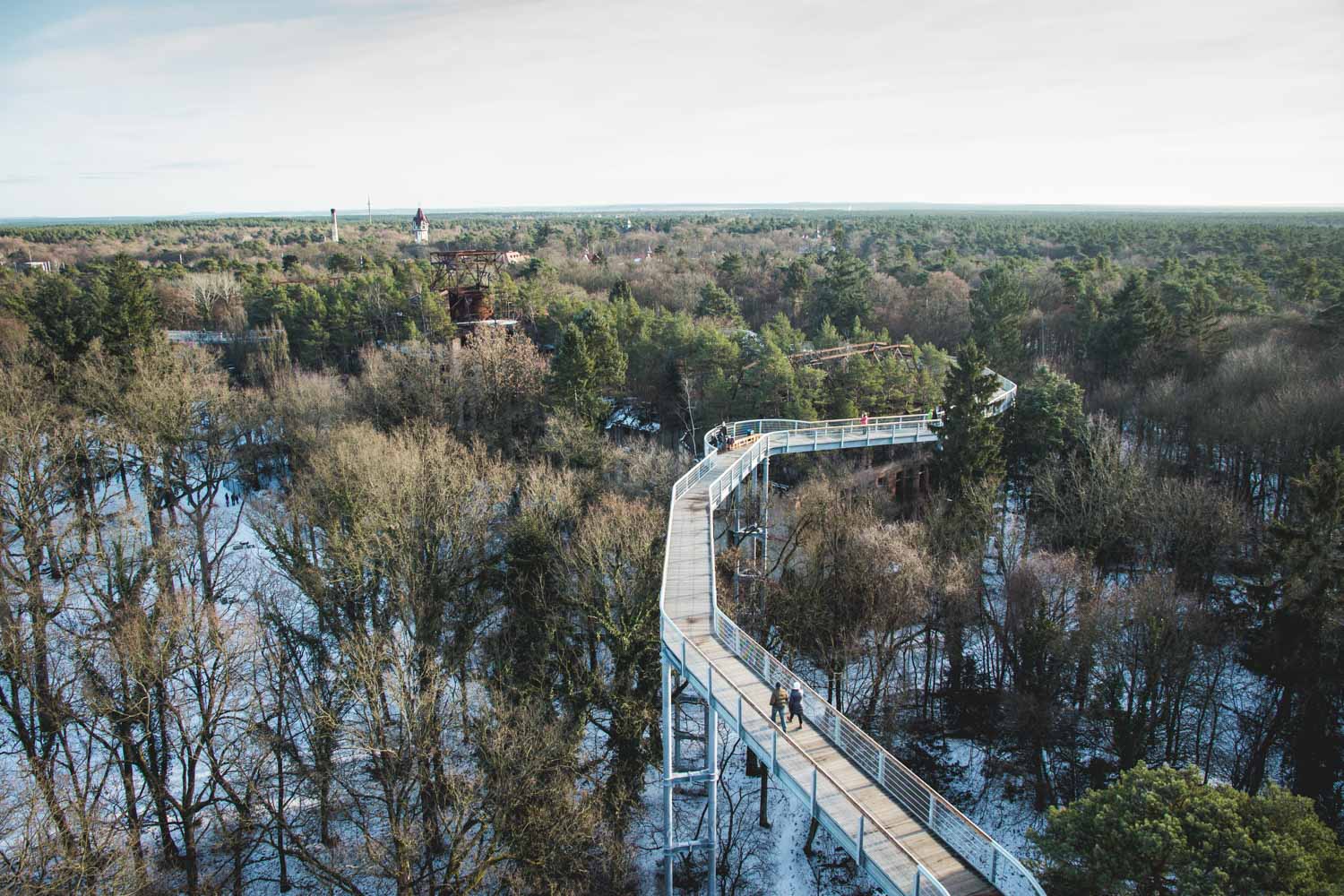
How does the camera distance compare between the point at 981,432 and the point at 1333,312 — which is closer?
the point at 981,432

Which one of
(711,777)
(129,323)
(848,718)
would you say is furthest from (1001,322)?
(129,323)

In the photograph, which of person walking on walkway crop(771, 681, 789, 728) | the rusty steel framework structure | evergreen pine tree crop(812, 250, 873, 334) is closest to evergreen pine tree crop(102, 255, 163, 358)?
the rusty steel framework structure

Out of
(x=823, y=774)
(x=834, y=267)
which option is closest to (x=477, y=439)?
(x=823, y=774)

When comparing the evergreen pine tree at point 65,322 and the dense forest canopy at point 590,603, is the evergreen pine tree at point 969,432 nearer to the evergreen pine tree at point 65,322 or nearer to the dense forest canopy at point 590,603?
the dense forest canopy at point 590,603

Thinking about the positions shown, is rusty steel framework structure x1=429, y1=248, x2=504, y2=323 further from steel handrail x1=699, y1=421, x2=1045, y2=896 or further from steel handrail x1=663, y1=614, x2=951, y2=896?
steel handrail x1=663, y1=614, x2=951, y2=896

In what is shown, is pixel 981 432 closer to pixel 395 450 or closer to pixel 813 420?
pixel 813 420

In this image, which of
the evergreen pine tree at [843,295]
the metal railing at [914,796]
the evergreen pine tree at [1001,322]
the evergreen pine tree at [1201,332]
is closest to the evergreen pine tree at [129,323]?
the metal railing at [914,796]
